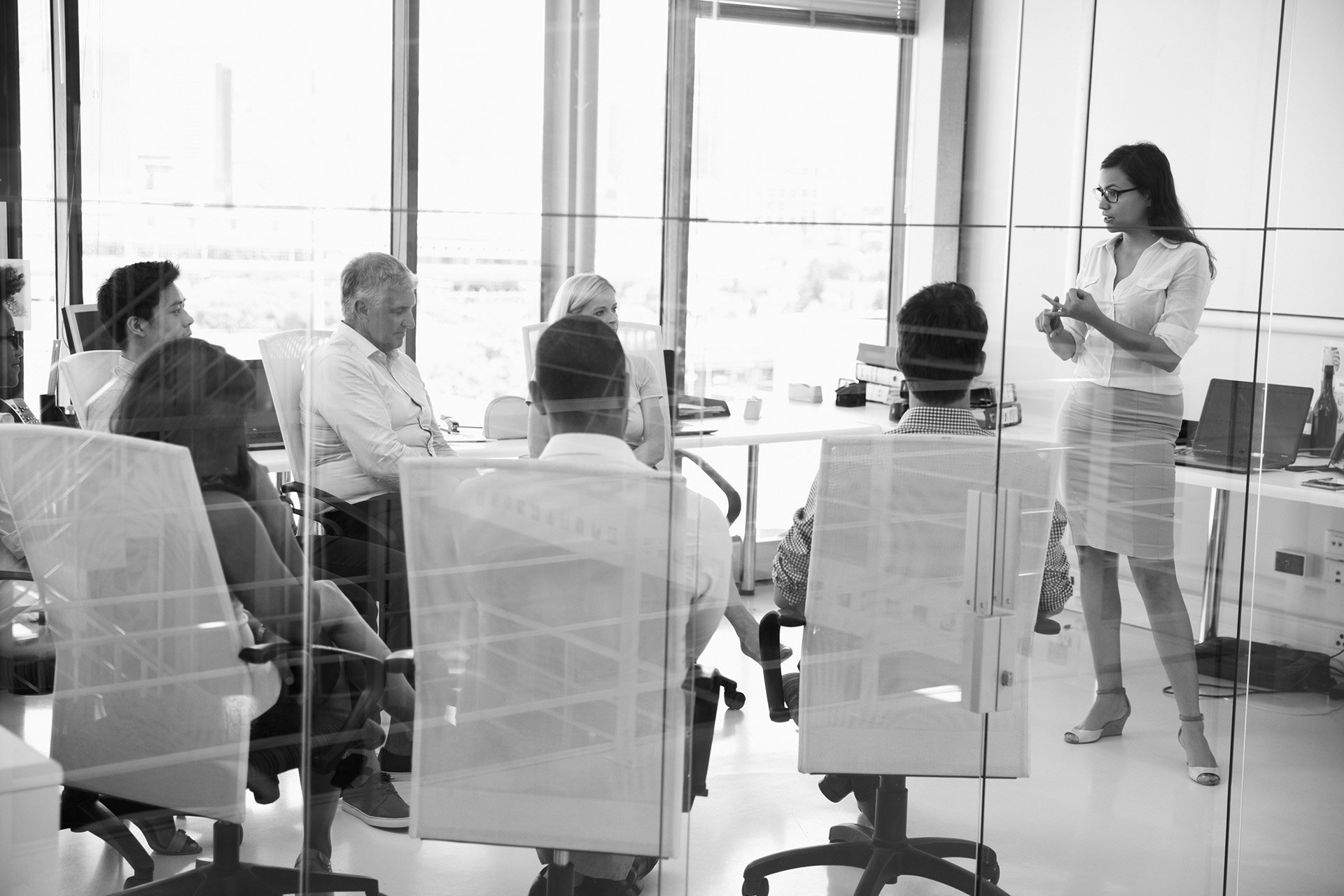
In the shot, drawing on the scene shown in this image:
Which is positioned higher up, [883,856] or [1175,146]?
[1175,146]

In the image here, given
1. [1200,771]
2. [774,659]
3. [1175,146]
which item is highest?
[1175,146]

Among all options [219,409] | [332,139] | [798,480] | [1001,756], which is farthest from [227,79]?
[1001,756]

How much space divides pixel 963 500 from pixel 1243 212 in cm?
72

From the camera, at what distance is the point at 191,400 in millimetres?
2008

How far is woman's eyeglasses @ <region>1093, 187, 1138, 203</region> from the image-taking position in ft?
7.25

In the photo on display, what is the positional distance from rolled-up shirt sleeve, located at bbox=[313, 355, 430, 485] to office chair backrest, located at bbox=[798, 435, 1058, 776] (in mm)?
696

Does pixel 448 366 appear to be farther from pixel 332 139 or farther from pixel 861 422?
pixel 861 422

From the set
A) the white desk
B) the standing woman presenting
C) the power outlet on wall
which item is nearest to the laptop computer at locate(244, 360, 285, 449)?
the standing woman presenting

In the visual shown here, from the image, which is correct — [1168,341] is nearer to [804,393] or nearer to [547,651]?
[804,393]

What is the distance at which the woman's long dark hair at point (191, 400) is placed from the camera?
1984 millimetres

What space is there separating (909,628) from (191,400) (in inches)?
48.6

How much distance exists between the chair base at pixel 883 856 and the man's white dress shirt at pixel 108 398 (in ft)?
4.15

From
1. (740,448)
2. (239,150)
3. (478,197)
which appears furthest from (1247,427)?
(239,150)

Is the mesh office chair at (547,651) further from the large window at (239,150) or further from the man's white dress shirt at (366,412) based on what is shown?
the large window at (239,150)
